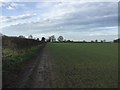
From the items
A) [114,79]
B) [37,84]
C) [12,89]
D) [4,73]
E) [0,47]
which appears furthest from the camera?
[0,47]

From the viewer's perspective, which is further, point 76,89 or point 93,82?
point 93,82

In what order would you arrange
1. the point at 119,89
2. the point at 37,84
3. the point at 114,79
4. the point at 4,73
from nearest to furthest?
the point at 119,89 < the point at 37,84 < the point at 114,79 < the point at 4,73

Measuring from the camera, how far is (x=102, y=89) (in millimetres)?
11586

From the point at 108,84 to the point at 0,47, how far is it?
70.6ft

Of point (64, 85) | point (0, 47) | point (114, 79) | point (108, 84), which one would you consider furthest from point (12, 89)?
point (0, 47)

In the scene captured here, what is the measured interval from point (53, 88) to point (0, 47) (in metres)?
21.4

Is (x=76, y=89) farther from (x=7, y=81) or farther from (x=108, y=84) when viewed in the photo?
(x=7, y=81)

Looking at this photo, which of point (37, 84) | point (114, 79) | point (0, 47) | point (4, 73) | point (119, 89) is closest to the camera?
point (119, 89)

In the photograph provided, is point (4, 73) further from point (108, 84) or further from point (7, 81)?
point (108, 84)

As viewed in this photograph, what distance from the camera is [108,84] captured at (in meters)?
12.9

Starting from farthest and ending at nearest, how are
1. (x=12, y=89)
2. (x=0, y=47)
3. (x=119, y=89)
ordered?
1. (x=0, y=47)
2. (x=12, y=89)
3. (x=119, y=89)

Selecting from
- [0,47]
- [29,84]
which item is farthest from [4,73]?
[0,47]

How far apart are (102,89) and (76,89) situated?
1081 millimetres

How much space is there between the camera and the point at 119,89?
11445mm
